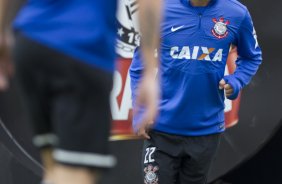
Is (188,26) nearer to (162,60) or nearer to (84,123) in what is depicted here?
(162,60)

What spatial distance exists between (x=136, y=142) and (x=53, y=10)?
7.51ft

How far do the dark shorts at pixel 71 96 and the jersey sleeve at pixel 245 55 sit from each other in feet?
4.86

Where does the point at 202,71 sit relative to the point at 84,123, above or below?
below

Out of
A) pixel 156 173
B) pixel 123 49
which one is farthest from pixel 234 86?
pixel 123 49

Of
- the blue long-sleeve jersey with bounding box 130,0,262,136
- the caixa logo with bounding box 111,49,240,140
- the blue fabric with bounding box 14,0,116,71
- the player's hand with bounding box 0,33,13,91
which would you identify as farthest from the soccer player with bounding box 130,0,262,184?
the blue fabric with bounding box 14,0,116,71

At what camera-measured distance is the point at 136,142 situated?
13.3ft

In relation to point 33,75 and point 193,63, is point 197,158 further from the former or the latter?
point 33,75

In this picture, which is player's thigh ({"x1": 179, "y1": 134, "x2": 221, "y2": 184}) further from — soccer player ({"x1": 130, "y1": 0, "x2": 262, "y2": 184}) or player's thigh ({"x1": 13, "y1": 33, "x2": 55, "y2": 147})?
player's thigh ({"x1": 13, "y1": 33, "x2": 55, "y2": 147})

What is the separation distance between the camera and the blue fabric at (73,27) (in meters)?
1.80

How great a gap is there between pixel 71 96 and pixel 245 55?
1726mm

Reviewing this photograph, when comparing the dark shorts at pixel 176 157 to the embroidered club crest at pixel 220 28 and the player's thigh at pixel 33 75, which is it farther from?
the player's thigh at pixel 33 75

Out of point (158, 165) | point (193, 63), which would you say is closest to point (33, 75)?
point (193, 63)

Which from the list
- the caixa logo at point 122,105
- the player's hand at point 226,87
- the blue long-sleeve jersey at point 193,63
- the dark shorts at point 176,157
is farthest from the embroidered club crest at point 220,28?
the caixa logo at point 122,105

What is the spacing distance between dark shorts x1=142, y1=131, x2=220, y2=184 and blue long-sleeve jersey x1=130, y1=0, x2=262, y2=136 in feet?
0.14
